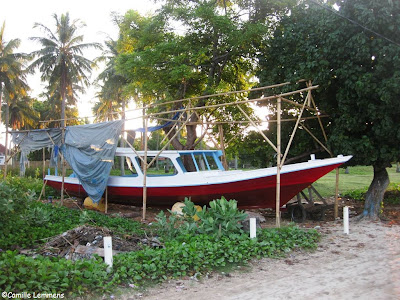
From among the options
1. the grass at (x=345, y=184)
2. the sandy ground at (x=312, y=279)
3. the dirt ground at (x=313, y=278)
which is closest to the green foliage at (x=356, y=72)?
the grass at (x=345, y=184)

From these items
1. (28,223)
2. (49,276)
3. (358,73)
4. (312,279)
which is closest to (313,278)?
(312,279)

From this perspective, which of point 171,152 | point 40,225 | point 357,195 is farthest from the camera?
point 357,195

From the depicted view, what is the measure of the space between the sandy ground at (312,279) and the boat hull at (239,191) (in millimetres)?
2419

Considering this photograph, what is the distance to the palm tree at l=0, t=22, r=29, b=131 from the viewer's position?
90.3 feet

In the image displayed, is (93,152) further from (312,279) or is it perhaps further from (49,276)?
(312,279)

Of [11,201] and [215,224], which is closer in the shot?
[11,201]

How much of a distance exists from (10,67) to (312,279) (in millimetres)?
28827

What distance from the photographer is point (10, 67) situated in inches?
1092

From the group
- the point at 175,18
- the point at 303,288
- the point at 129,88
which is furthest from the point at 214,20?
the point at 303,288

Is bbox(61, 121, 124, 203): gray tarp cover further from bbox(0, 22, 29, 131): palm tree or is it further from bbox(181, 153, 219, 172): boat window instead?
bbox(0, 22, 29, 131): palm tree

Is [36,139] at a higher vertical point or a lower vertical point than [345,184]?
higher

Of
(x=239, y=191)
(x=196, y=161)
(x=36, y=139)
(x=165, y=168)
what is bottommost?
(x=239, y=191)

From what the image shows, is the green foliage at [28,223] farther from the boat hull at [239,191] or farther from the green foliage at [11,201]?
the boat hull at [239,191]

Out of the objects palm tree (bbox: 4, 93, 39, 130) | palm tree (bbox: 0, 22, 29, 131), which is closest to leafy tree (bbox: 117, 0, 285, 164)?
palm tree (bbox: 0, 22, 29, 131)
